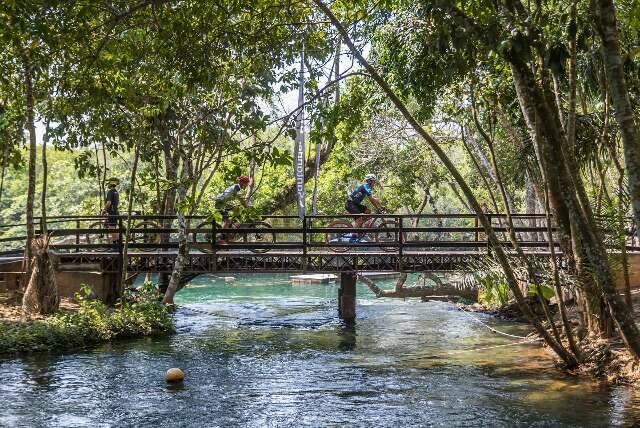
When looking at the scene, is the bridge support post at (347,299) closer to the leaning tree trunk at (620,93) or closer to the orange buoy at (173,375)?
the orange buoy at (173,375)

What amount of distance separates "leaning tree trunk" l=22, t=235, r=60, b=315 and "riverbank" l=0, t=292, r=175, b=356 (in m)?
0.26

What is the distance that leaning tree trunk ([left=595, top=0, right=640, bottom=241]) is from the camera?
7.15m

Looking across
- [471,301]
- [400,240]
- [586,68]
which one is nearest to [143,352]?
[400,240]

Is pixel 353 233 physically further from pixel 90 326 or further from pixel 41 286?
pixel 41 286

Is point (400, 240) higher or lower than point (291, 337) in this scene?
higher

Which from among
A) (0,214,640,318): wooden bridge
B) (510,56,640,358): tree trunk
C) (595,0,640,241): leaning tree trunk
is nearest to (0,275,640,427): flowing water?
(510,56,640,358): tree trunk

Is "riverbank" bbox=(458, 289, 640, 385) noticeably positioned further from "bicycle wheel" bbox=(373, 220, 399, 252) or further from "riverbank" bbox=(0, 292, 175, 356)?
"riverbank" bbox=(0, 292, 175, 356)

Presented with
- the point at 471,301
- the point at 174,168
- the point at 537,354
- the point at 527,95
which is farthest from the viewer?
Answer: the point at 471,301

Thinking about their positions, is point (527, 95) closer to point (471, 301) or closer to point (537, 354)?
point (537, 354)

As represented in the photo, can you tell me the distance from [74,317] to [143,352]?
1.91 metres

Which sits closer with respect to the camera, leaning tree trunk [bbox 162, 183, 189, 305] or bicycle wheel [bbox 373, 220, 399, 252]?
leaning tree trunk [bbox 162, 183, 189, 305]

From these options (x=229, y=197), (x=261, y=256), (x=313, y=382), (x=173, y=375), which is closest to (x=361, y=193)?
(x=261, y=256)

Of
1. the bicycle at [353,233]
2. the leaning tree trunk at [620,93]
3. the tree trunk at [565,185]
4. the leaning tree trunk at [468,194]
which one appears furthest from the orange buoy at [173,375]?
the leaning tree trunk at [620,93]

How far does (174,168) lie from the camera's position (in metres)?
18.5
